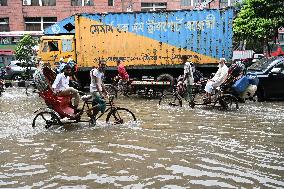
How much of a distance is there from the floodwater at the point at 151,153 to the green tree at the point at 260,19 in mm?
13475

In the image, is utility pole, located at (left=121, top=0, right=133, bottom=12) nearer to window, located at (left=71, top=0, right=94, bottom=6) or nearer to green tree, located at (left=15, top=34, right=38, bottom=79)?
window, located at (left=71, top=0, right=94, bottom=6)

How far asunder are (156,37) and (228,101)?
6581mm

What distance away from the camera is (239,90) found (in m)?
11.7

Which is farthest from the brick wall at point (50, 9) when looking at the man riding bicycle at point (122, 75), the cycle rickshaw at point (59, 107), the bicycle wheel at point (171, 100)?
the cycle rickshaw at point (59, 107)

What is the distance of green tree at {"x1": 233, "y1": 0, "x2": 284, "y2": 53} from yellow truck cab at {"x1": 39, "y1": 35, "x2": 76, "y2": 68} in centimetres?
1187

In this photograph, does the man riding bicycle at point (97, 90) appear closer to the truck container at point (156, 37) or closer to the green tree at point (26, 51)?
the truck container at point (156, 37)

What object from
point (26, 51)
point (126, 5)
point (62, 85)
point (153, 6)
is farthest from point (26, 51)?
point (62, 85)

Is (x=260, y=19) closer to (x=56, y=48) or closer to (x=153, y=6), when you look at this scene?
(x=56, y=48)

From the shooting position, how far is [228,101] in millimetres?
11398

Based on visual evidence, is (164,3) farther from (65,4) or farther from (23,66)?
(23,66)

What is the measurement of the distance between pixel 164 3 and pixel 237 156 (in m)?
41.1

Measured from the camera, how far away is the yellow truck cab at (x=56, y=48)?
18.0 metres

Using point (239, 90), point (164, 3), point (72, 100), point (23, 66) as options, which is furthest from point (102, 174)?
point (164, 3)

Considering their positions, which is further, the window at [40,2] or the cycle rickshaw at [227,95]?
the window at [40,2]
